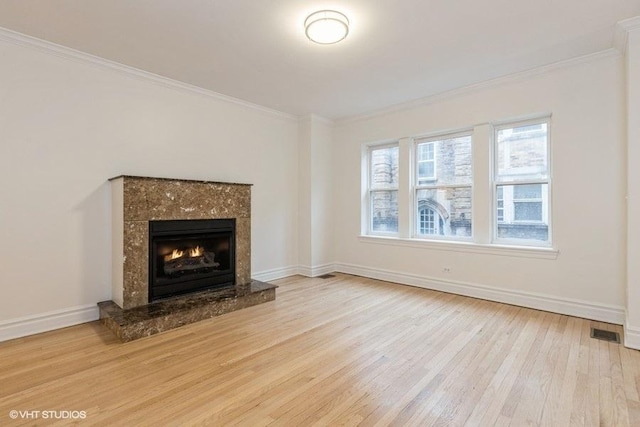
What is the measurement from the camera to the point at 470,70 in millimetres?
3582

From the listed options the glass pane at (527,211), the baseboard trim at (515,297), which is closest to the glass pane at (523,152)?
the glass pane at (527,211)

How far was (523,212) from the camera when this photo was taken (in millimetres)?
3828

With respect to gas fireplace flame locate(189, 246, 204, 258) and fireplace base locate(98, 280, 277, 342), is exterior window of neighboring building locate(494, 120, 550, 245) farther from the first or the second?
gas fireplace flame locate(189, 246, 204, 258)

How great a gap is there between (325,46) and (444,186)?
8.54ft

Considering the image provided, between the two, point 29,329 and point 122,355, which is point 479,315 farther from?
point 29,329

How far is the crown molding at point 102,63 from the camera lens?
280cm

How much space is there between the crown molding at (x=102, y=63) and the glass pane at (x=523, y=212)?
12.5 ft

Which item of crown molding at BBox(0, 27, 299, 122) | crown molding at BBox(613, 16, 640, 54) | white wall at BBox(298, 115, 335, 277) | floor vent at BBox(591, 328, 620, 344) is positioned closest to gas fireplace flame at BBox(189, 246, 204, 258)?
white wall at BBox(298, 115, 335, 277)

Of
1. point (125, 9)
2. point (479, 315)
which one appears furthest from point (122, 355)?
point (479, 315)

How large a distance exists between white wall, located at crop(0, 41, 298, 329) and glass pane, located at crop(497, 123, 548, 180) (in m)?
3.81

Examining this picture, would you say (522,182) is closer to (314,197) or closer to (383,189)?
(383,189)

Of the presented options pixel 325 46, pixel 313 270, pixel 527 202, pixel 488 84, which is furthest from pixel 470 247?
pixel 325 46

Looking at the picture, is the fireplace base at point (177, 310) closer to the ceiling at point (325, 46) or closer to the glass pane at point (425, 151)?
the ceiling at point (325, 46)

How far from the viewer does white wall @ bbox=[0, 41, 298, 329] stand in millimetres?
2828
